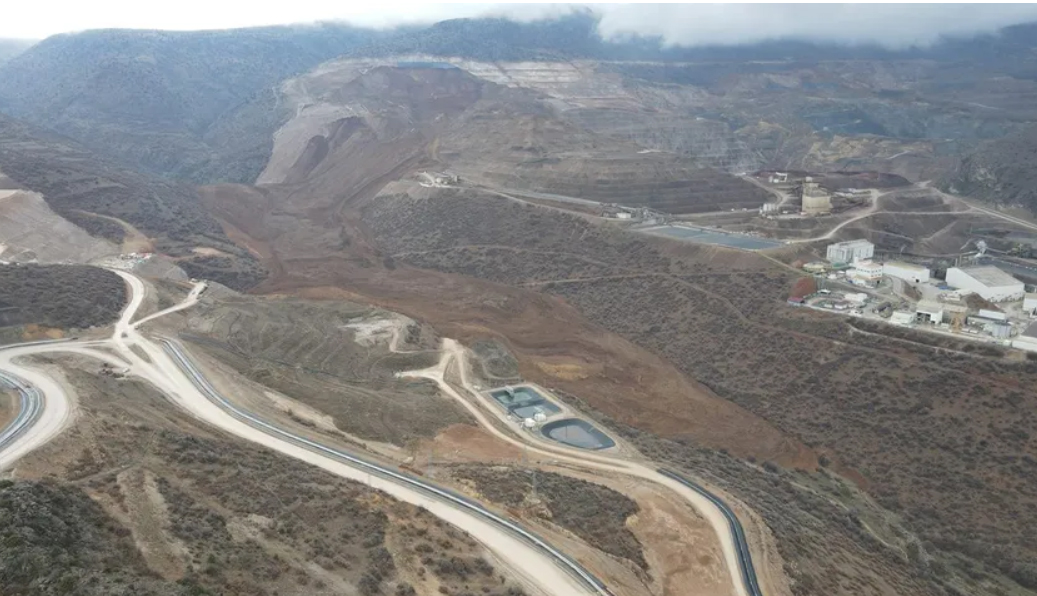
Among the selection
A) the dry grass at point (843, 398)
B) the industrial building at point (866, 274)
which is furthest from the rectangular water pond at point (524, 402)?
the industrial building at point (866, 274)

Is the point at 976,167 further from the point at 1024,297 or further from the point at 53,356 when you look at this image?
the point at 53,356

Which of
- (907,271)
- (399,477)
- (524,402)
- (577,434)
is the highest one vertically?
(907,271)

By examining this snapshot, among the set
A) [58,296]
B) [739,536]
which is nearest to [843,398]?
[739,536]

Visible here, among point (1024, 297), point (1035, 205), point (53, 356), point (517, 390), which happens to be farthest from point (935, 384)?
point (1035, 205)

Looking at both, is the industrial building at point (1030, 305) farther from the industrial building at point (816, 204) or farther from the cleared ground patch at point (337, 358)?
the cleared ground patch at point (337, 358)

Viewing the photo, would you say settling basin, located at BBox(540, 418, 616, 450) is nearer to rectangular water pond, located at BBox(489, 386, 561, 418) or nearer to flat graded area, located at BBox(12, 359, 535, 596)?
rectangular water pond, located at BBox(489, 386, 561, 418)

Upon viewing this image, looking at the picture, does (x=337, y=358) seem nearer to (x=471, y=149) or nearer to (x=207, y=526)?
(x=207, y=526)
